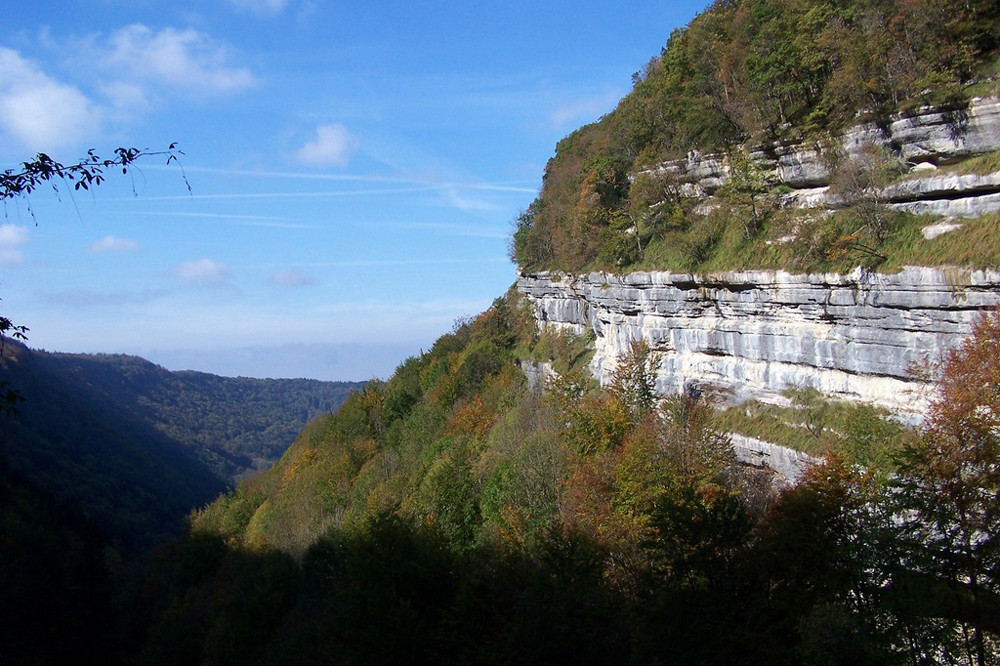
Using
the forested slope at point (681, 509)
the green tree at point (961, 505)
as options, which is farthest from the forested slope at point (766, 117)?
the green tree at point (961, 505)

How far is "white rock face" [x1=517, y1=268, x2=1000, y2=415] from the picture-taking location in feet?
56.5

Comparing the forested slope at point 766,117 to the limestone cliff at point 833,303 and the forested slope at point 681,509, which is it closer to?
the forested slope at point 681,509

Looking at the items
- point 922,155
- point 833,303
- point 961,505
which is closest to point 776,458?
point 833,303

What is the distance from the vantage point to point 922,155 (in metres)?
19.9

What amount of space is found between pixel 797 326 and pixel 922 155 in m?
6.43

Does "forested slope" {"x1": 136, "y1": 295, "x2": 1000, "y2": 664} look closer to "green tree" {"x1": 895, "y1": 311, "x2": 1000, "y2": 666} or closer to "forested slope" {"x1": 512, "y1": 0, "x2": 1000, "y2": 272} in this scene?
"green tree" {"x1": 895, "y1": 311, "x2": 1000, "y2": 666}

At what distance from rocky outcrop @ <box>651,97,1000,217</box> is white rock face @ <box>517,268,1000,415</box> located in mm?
2859

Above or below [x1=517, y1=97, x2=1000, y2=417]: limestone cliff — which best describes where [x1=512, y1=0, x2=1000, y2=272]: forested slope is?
above

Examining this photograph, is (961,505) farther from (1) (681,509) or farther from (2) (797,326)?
(2) (797,326)

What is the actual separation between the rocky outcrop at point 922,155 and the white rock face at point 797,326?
286cm

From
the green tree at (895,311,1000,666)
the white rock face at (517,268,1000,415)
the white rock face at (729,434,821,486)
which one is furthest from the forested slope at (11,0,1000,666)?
the white rock face at (517,268,1000,415)

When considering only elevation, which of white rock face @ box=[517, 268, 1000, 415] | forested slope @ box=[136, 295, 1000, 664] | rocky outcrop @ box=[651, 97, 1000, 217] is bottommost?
forested slope @ box=[136, 295, 1000, 664]

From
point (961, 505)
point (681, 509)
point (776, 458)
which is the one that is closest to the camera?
point (961, 505)

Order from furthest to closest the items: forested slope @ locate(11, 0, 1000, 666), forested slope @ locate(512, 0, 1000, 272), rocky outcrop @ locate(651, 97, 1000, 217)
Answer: forested slope @ locate(512, 0, 1000, 272) < rocky outcrop @ locate(651, 97, 1000, 217) < forested slope @ locate(11, 0, 1000, 666)
